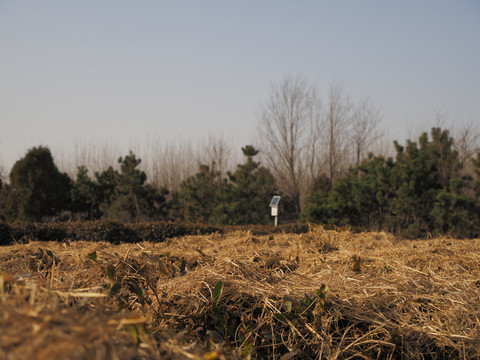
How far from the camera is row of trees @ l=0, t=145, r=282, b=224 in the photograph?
1375cm

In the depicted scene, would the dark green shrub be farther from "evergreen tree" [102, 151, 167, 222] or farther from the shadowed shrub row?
"evergreen tree" [102, 151, 167, 222]

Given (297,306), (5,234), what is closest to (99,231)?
(5,234)

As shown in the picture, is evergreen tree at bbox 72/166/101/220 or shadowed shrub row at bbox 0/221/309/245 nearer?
shadowed shrub row at bbox 0/221/309/245

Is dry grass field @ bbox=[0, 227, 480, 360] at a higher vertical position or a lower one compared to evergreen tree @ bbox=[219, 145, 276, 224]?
lower

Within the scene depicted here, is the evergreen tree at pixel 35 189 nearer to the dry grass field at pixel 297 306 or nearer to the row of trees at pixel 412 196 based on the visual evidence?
the row of trees at pixel 412 196

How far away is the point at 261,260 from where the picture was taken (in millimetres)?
3184

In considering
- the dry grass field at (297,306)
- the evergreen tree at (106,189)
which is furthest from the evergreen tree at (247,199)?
the dry grass field at (297,306)

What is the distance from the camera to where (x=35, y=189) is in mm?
13953

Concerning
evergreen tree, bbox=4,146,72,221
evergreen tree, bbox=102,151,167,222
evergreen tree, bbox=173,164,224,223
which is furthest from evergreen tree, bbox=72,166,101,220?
evergreen tree, bbox=173,164,224,223

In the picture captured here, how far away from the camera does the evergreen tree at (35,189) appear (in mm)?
13695

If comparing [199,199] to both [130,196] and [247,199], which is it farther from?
[130,196]

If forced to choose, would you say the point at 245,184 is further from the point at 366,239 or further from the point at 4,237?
the point at 366,239

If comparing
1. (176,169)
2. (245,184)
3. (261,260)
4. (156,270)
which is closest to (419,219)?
(245,184)

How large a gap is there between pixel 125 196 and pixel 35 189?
10.1ft
